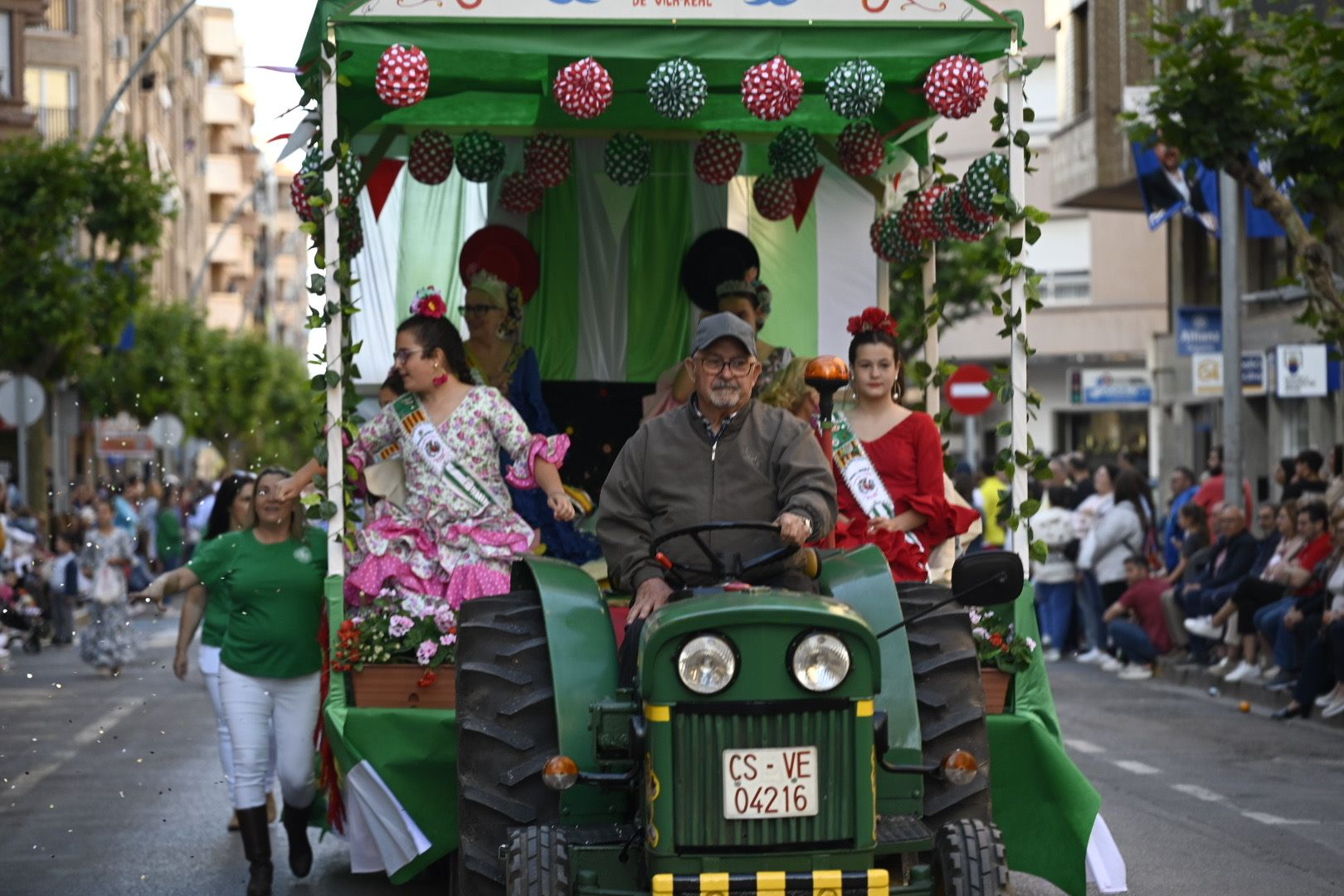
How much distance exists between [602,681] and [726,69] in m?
4.33

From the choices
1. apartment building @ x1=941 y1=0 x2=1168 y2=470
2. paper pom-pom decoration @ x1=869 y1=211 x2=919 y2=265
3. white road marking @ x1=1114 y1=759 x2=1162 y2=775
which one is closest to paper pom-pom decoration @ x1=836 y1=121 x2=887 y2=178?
paper pom-pom decoration @ x1=869 y1=211 x2=919 y2=265

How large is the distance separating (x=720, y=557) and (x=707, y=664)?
793 mm

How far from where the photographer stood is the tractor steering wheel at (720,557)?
691cm

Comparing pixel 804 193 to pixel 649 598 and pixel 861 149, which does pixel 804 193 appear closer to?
pixel 861 149

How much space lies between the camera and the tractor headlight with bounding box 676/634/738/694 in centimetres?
634

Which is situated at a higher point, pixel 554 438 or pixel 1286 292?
pixel 1286 292

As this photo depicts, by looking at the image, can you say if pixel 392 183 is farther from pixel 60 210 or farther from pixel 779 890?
pixel 60 210

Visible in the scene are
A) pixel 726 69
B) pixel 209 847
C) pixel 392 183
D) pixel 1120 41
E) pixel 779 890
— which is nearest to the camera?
pixel 779 890

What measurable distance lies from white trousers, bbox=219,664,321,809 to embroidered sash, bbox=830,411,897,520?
2.50 m

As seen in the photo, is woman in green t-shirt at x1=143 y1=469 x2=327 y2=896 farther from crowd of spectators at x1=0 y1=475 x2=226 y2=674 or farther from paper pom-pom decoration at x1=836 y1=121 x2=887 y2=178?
crowd of spectators at x1=0 y1=475 x2=226 y2=674

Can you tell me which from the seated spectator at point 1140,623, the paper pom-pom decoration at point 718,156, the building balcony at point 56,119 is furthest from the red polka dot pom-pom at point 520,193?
the building balcony at point 56,119

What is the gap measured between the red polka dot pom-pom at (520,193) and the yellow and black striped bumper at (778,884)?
7.20 metres

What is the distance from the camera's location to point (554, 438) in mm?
9508

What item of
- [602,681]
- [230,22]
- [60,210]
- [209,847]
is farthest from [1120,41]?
[230,22]
